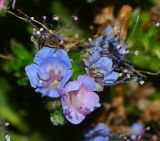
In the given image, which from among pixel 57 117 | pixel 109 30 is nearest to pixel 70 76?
pixel 57 117

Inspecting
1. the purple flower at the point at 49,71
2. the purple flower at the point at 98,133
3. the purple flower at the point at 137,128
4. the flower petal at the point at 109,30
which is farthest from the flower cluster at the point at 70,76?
the purple flower at the point at 137,128

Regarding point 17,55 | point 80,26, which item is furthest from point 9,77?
point 80,26

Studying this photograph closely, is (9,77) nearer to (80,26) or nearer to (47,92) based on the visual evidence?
(80,26)

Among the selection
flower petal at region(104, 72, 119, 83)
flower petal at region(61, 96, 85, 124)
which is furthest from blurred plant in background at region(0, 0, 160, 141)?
flower petal at region(61, 96, 85, 124)

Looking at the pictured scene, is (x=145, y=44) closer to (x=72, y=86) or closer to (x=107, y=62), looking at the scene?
(x=107, y=62)

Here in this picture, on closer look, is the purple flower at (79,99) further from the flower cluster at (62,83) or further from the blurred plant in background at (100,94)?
the blurred plant in background at (100,94)

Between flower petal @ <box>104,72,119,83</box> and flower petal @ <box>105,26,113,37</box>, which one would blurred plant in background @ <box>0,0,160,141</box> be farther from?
flower petal @ <box>104,72,119,83</box>
